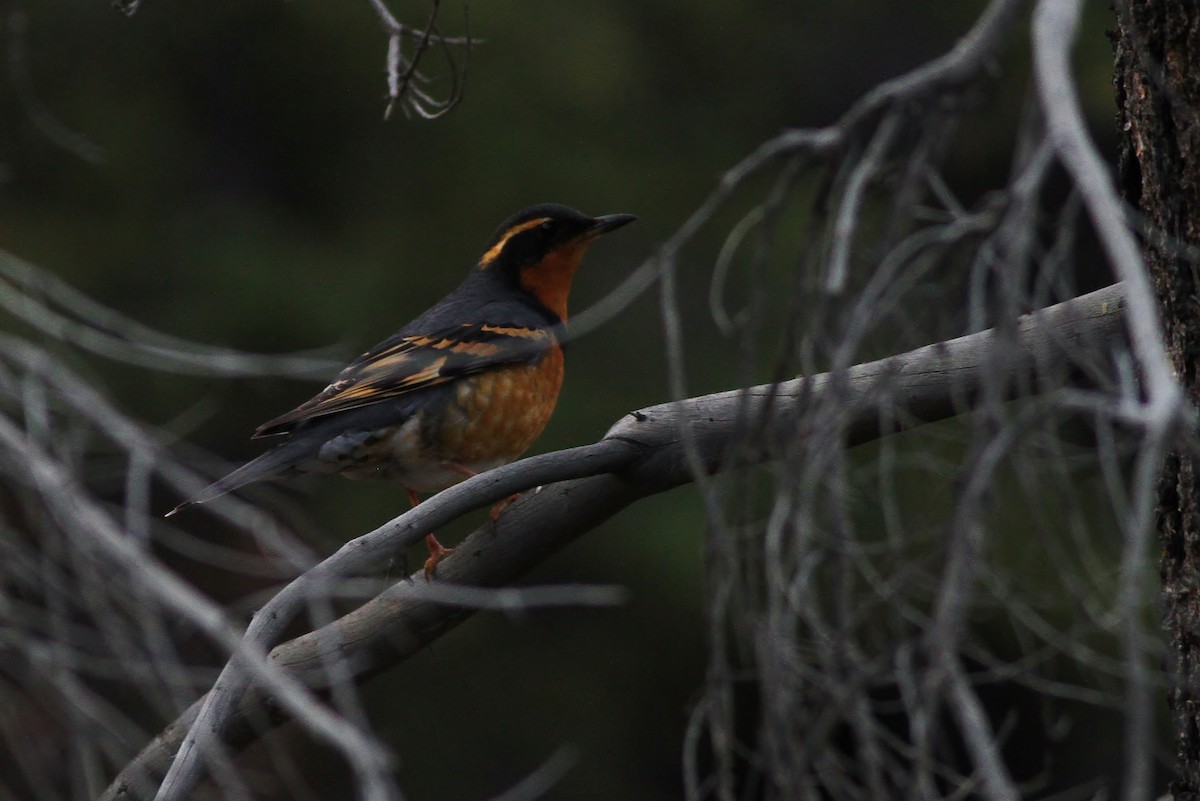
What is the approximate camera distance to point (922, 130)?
154 cm

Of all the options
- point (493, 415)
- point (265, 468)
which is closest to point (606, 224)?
point (493, 415)

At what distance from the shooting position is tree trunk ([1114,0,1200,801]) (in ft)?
8.02

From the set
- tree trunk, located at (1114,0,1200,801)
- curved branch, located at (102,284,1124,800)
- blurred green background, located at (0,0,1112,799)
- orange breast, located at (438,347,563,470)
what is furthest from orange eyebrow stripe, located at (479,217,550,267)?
tree trunk, located at (1114,0,1200,801)

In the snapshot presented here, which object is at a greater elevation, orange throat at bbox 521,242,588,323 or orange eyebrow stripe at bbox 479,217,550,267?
orange eyebrow stripe at bbox 479,217,550,267

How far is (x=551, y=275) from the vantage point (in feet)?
18.2

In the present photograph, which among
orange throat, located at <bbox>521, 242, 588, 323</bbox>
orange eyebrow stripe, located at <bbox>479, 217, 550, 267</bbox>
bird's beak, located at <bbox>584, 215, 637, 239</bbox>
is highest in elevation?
orange eyebrow stripe, located at <bbox>479, 217, 550, 267</bbox>

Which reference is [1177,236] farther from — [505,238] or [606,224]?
[505,238]

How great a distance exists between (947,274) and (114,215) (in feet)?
26.3

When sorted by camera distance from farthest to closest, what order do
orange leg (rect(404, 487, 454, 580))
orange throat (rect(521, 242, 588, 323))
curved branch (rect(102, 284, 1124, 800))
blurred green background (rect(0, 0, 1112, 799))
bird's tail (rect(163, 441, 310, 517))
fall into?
blurred green background (rect(0, 0, 1112, 799)) < orange throat (rect(521, 242, 588, 323)) < bird's tail (rect(163, 441, 310, 517)) < orange leg (rect(404, 487, 454, 580)) < curved branch (rect(102, 284, 1124, 800))

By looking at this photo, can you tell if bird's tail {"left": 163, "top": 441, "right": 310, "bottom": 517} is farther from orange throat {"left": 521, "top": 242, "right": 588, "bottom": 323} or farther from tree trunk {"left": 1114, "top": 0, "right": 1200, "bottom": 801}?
tree trunk {"left": 1114, "top": 0, "right": 1200, "bottom": 801}

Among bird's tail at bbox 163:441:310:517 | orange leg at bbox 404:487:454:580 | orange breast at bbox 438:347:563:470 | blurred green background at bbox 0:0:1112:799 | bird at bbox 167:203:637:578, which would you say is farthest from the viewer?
blurred green background at bbox 0:0:1112:799

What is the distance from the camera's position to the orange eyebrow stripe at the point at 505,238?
5453 mm

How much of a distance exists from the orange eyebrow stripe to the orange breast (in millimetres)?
748

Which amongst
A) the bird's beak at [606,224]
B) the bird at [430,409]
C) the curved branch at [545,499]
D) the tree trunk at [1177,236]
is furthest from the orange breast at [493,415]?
the tree trunk at [1177,236]
